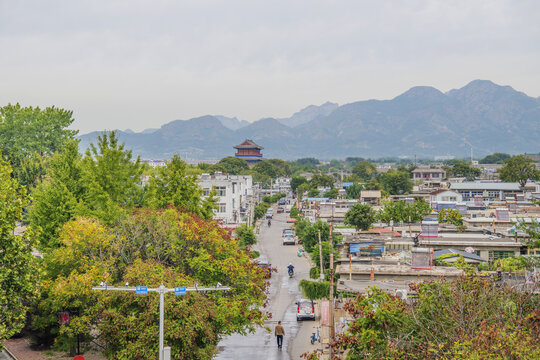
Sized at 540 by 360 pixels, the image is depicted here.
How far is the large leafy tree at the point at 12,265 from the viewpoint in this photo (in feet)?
53.1

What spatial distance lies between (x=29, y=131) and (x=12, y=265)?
31.6 m

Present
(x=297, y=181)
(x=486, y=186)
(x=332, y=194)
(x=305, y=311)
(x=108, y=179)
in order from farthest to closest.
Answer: (x=297, y=181)
(x=332, y=194)
(x=486, y=186)
(x=108, y=179)
(x=305, y=311)

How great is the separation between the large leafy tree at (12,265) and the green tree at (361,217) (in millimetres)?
29629

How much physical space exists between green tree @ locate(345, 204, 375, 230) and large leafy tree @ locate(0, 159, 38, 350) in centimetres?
2963

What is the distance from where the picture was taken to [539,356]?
10109mm

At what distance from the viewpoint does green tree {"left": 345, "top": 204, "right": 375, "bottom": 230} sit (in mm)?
43969

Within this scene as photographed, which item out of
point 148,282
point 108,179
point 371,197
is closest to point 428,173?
point 371,197

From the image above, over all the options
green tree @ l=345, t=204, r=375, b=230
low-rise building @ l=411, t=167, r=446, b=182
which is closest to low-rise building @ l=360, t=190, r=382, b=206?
green tree @ l=345, t=204, r=375, b=230

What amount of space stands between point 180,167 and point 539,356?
20617mm

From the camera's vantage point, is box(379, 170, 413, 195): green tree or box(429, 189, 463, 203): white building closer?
box(429, 189, 463, 203): white building

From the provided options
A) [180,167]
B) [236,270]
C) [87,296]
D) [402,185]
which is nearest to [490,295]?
[236,270]

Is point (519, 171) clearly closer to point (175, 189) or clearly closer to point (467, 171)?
point (467, 171)

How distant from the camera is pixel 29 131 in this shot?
1788 inches

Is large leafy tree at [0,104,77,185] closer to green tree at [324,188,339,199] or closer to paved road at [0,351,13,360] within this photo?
paved road at [0,351,13,360]
